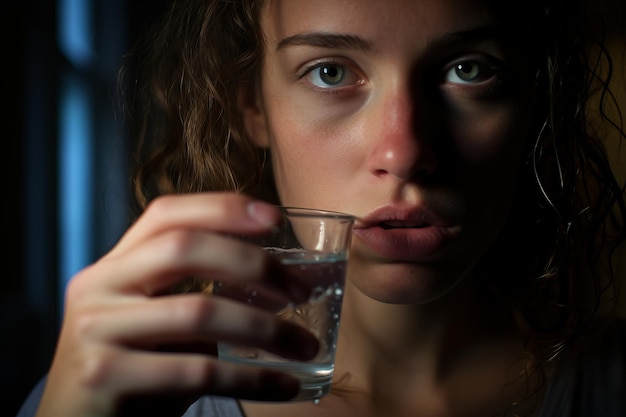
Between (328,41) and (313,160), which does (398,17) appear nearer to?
(328,41)

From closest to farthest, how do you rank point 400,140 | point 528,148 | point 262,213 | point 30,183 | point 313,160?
point 262,213
point 400,140
point 313,160
point 528,148
point 30,183

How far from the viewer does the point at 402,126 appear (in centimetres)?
102

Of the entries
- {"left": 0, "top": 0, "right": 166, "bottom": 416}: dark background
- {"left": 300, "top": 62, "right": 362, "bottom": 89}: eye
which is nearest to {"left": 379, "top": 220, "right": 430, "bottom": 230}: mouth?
{"left": 300, "top": 62, "right": 362, "bottom": 89}: eye

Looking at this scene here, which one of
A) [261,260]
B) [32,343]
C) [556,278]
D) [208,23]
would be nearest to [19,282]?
[32,343]

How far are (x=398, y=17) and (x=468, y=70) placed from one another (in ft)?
0.60

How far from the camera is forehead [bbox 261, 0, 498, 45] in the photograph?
1.06 metres

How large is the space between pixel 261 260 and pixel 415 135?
399 mm

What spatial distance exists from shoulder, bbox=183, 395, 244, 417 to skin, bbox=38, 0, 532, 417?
3cm

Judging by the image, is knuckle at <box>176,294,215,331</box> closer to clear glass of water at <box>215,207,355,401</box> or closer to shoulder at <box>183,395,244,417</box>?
clear glass of water at <box>215,207,355,401</box>

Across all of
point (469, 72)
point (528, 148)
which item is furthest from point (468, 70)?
point (528, 148)

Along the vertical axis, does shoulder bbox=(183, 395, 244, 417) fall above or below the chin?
below

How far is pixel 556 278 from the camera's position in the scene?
1.56 meters

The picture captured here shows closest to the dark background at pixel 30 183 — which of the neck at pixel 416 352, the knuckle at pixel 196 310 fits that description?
the neck at pixel 416 352

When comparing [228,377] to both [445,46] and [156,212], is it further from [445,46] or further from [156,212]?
[445,46]
